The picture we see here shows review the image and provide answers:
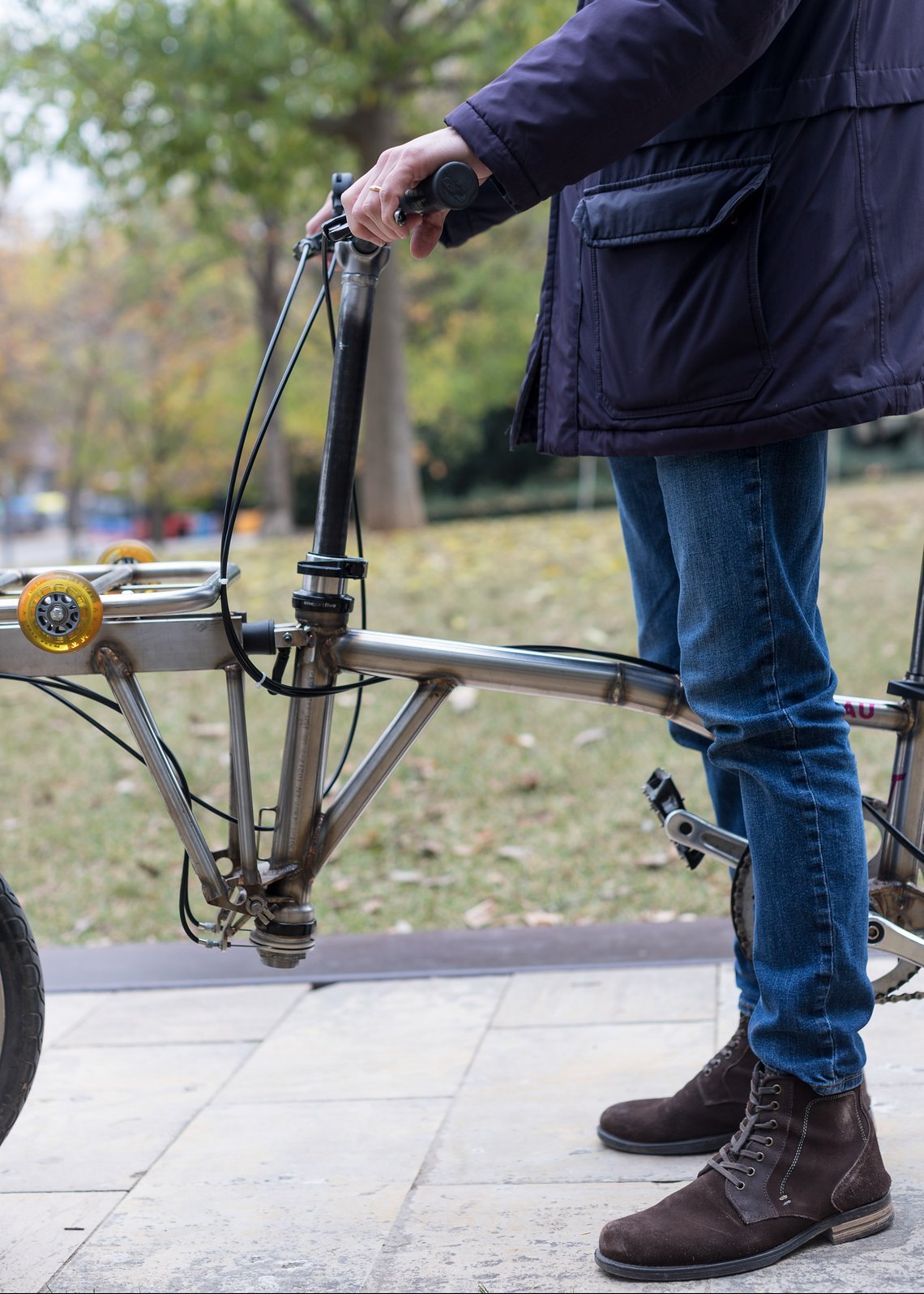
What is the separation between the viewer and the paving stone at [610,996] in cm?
276

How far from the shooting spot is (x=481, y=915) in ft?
11.6

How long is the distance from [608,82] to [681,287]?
268 mm

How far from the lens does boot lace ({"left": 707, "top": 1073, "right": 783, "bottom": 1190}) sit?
5.97 ft

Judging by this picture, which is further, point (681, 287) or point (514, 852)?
point (514, 852)

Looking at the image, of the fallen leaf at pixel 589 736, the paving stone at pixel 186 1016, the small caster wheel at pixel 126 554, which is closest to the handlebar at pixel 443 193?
the small caster wheel at pixel 126 554

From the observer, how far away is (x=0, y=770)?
16.6ft

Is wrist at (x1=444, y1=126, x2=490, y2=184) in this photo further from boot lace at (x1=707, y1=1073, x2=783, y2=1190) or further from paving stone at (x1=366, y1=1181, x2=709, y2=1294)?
paving stone at (x1=366, y1=1181, x2=709, y2=1294)

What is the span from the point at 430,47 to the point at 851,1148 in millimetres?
10885

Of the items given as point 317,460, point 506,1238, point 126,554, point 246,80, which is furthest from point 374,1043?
point 317,460

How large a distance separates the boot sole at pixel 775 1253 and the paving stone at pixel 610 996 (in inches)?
34.5

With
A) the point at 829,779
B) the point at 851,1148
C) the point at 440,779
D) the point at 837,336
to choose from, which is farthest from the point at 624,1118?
the point at 440,779

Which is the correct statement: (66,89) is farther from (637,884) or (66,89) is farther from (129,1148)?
(129,1148)

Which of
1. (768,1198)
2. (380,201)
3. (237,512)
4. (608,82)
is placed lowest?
(768,1198)

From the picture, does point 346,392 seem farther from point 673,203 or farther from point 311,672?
point 673,203
